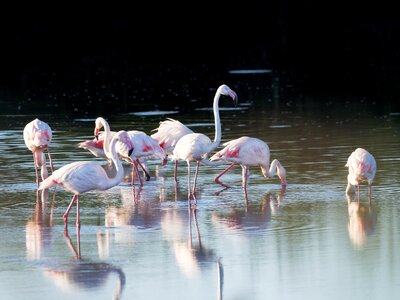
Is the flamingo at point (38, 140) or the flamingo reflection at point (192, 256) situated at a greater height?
the flamingo at point (38, 140)

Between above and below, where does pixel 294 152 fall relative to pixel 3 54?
below

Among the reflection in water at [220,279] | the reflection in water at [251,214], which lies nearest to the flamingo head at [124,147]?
the reflection in water at [251,214]

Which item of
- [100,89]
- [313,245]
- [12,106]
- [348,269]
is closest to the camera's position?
[348,269]

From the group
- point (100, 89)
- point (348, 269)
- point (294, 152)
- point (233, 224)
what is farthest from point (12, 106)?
point (348, 269)

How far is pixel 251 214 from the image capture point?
9.62 meters

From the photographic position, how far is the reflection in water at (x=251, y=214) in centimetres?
921

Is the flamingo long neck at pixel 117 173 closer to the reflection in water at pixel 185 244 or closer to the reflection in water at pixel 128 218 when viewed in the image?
the reflection in water at pixel 128 218

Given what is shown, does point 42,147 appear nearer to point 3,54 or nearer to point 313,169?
point 313,169

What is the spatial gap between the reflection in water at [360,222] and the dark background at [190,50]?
33.6 feet

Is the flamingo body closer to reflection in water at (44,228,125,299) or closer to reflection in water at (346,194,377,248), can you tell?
reflection in water at (346,194,377,248)

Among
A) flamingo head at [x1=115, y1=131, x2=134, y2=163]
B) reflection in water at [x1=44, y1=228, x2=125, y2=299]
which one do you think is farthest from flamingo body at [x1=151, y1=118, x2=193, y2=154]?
reflection in water at [x1=44, y1=228, x2=125, y2=299]

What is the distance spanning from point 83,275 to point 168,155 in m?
5.17

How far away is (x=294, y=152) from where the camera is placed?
1318 cm

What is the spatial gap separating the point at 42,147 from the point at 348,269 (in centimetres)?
493
